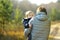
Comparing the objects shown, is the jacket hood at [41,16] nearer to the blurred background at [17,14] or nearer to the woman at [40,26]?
the woman at [40,26]

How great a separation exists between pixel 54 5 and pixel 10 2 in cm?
92

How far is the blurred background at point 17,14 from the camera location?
3.46 meters

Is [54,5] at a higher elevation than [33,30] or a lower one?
higher

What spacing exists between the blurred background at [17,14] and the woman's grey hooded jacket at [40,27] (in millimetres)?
1296

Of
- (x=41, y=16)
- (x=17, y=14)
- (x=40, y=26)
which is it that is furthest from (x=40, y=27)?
(x=17, y=14)

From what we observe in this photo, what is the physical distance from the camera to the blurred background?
346 centimetres

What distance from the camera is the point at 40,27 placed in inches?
84.7

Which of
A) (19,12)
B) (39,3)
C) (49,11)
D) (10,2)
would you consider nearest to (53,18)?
(49,11)

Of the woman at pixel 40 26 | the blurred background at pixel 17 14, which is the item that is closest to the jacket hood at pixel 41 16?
the woman at pixel 40 26

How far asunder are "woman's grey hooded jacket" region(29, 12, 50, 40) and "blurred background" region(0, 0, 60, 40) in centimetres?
130

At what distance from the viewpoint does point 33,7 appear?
136 inches

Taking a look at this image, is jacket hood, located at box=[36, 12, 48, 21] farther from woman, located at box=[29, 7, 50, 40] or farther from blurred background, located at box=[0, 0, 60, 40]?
blurred background, located at box=[0, 0, 60, 40]

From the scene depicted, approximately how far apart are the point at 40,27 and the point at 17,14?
1441 millimetres

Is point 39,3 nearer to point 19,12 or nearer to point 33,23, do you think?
point 19,12
